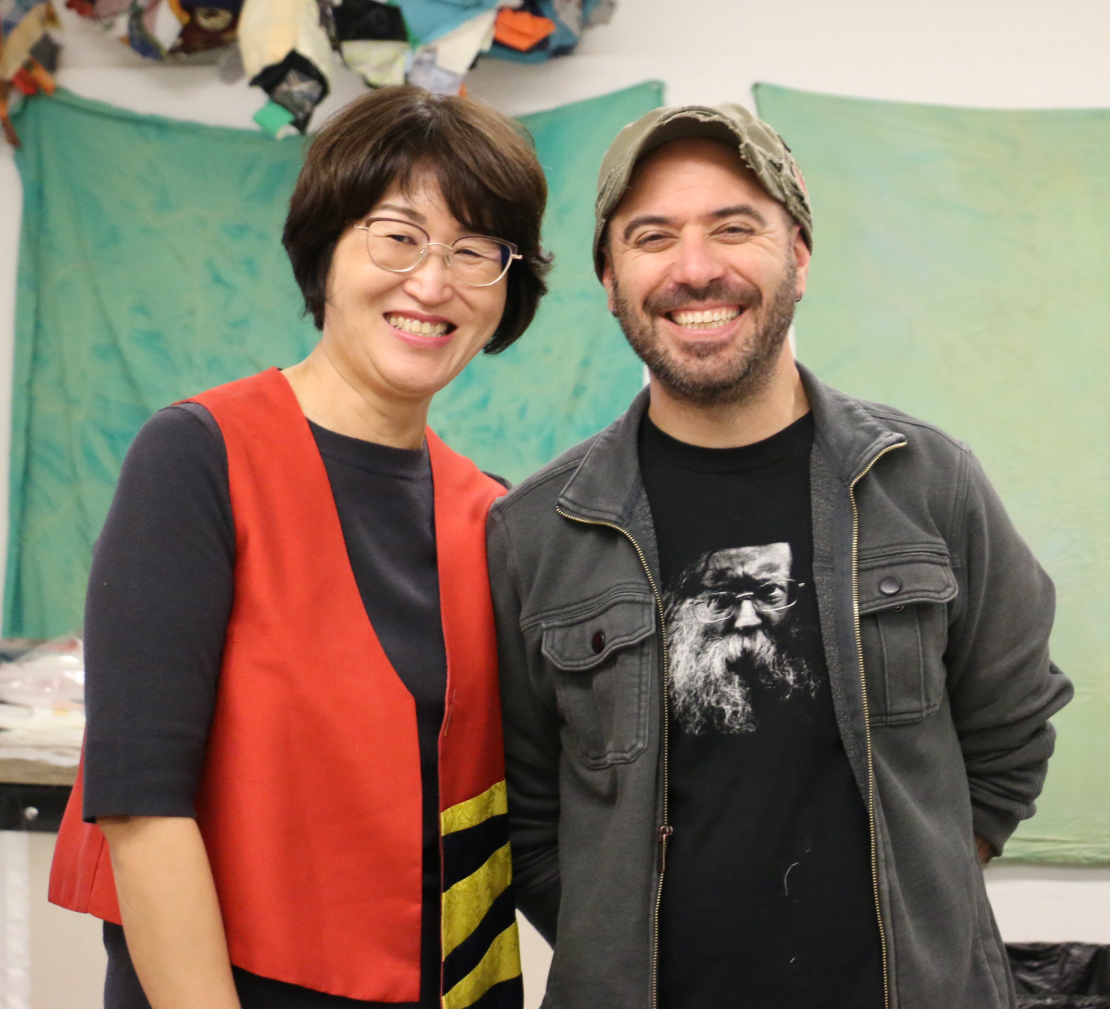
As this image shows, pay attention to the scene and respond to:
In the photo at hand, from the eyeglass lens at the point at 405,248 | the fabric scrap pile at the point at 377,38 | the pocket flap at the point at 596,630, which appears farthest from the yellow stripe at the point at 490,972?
the fabric scrap pile at the point at 377,38

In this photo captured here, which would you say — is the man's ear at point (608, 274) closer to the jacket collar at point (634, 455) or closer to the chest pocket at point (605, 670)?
the jacket collar at point (634, 455)

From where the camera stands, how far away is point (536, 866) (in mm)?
1447

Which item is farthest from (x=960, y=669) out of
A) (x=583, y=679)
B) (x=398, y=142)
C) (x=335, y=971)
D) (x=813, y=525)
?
(x=398, y=142)

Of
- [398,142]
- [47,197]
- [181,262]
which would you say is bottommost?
[398,142]

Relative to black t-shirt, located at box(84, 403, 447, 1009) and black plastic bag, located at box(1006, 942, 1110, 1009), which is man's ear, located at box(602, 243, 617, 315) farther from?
black plastic bag, located at box(1006, 942, 1110, 1009)

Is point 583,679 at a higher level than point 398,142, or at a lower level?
lower

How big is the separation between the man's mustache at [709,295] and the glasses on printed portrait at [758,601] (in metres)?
0.38

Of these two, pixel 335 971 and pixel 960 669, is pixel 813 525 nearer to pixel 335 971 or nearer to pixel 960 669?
pixel 960 669

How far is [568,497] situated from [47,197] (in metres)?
Result: 2.46

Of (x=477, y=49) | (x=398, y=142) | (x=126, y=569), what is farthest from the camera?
(x=477, y=49)

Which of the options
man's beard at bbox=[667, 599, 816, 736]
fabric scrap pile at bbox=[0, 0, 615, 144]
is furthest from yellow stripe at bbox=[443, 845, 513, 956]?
fabric scrap pile at bbox=[0, 0, 615, 144]

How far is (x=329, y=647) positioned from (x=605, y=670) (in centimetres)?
38

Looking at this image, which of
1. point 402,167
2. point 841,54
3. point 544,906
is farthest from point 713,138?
point 841,54

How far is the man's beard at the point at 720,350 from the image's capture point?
133 cm
